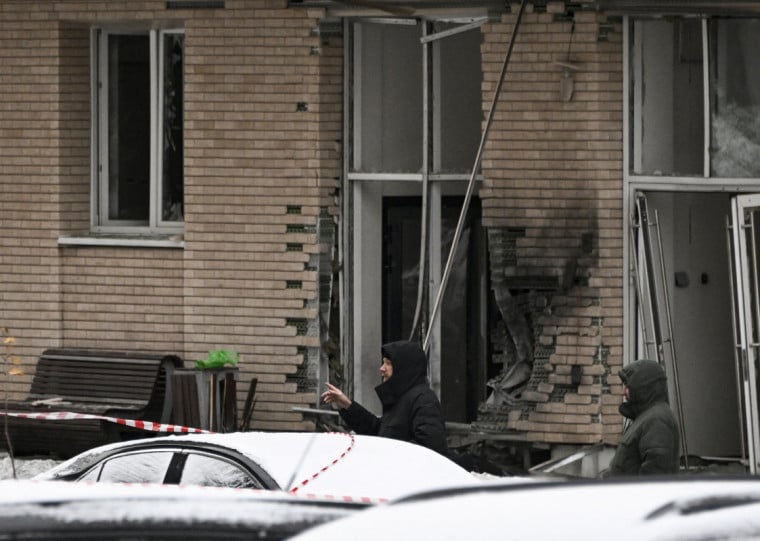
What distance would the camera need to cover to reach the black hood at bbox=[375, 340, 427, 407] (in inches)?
346

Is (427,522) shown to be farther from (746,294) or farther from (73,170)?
(73,170)

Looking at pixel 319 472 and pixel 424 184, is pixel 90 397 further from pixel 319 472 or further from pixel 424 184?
pixel 319 472

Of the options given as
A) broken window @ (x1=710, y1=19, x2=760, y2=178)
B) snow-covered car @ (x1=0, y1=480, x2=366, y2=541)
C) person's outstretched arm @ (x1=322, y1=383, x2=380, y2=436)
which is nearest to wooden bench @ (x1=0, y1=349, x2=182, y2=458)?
person's outstretched arm @ (x1=322, y1=383, x2=380, y2=436)

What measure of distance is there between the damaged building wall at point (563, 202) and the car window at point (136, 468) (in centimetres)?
486

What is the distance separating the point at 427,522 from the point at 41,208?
34.3 feet

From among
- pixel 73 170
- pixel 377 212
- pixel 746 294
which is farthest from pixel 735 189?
pixel 73 170

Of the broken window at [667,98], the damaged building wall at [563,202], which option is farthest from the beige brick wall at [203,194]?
the broken window at [667,98]

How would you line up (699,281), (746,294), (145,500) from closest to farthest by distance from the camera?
(145,500)
(746,294)
(699,281)

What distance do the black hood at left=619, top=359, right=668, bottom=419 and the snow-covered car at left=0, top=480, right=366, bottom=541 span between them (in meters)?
5.36

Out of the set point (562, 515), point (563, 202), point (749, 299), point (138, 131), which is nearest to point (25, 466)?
point (138, 131)

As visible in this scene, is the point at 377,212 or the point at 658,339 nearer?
the point at 658,339

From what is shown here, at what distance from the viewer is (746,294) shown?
426 inches

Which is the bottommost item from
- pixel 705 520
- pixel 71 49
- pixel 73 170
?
pixel 705 520

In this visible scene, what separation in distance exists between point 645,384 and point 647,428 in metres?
0.26
